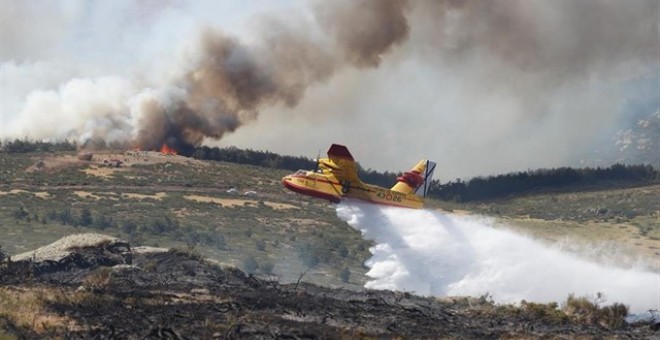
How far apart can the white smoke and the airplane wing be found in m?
2.28

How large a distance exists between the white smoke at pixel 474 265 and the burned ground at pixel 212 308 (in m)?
9.23

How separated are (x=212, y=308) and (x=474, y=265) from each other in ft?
95.7

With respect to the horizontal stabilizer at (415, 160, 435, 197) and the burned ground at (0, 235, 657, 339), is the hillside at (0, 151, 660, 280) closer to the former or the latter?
the horizontal stabilizer at (415, 160, 435, 197)

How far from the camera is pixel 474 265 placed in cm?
6206

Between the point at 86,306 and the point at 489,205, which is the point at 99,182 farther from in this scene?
the point at 86,306

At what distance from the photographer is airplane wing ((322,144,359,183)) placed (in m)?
64.4

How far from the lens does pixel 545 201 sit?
4855 inches

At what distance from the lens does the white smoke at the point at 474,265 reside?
60156 mm

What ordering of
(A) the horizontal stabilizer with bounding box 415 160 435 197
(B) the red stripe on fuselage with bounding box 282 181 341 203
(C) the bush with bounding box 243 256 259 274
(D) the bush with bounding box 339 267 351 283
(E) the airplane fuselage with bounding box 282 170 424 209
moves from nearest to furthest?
1. (E) the airplane fuselage with bounding box 282 170 424 209
2. (B) the red stripe on fuselage with bounding box 282 181 341 203
3. (C) the bush with bounding box 243 256 259 274
4. (A) the horizontal stabilizer with bounding box 415 160 435 197
5. (D) the bush with bounding box 339 267 351 283

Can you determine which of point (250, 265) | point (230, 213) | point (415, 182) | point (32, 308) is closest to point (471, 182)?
point (230, 213)

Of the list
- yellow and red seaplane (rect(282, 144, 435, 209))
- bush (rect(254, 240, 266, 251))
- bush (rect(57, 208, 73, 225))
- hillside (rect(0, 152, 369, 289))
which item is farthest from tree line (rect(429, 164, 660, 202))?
yellow and red seaplane (rect(282, 144, 435, 209))

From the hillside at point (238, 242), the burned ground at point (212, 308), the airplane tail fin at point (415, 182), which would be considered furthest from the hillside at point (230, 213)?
the burned ground at point (212, 308)

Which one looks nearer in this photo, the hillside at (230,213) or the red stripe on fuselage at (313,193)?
the red stripe on fuselage at (313,193)

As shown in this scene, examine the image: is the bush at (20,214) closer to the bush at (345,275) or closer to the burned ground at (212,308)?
the bush at (345,275)
